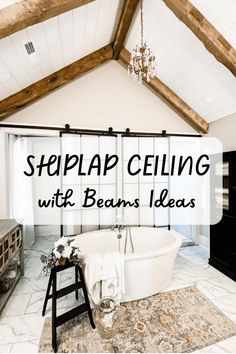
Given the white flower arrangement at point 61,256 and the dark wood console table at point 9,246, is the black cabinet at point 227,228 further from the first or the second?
the dark wood console table at point 9,246

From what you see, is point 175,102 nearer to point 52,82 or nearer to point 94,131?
point 94,131

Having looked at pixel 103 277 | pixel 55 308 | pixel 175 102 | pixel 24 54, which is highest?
pixel 24 54

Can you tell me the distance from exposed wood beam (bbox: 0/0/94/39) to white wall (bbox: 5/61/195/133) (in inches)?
65.3

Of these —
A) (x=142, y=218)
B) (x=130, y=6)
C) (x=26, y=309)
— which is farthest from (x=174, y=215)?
(x=130, y=6)

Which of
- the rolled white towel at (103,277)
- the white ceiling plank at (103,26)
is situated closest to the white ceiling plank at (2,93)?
the white ceiling plank at (103,26)

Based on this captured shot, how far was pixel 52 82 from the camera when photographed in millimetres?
3113

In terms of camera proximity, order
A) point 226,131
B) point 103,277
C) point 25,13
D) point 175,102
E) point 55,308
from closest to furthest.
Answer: point 25,13, point 55,308, point 103,277, point 226,131, point 175,102

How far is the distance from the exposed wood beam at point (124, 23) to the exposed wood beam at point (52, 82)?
183 millimetres

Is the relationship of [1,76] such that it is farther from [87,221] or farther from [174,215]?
[174,215]

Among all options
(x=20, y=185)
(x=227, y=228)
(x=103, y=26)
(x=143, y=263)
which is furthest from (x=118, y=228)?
(x=103, y=26)

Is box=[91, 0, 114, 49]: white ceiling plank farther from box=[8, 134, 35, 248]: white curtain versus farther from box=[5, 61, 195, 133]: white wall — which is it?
box=[8, 134, 35, 248]: white curtain

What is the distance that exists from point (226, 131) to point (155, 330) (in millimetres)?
3168

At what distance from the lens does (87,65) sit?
3232 millimetres

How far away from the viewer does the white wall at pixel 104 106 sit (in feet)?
11.0
